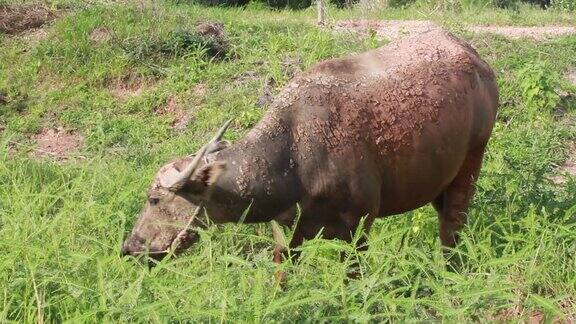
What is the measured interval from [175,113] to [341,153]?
556 cm

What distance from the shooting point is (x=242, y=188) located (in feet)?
14.0

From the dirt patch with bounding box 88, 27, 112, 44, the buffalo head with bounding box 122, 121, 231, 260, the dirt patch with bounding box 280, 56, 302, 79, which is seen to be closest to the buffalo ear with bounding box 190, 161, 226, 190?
the buffalo head with bounding box 122, 121, 231, 260

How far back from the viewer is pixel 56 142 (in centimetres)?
933

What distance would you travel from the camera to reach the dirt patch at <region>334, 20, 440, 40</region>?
11344mm

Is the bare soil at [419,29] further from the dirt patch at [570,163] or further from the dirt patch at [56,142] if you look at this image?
the dirt patch at [56,142]

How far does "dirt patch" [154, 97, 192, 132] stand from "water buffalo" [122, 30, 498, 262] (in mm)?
4627

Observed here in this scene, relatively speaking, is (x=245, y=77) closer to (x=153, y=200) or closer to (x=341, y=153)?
(x=341, y=153)

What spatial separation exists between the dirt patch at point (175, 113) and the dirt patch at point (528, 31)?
4.01 meters

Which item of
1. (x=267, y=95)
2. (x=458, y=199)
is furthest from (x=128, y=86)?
(x=458, y=199)

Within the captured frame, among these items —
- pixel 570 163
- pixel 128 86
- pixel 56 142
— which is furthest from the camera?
pixel 128 86

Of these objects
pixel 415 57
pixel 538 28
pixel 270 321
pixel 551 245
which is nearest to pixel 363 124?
pixel 415 57

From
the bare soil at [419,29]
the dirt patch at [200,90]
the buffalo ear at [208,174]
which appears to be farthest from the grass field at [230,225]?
the bare soil at [419,29]

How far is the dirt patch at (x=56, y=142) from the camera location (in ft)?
29.1

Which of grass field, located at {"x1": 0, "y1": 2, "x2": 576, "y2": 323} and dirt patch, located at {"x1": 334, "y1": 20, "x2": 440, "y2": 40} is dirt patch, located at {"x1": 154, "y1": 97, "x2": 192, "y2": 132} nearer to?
grass field, located at {"x1": 0, "y1": 2, "x2": 576, "y2": 323}
